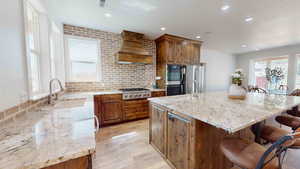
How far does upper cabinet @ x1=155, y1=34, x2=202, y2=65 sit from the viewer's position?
3885 mm

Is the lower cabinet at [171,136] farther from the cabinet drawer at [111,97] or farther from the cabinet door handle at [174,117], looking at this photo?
the cabinet drawer at [111,97]

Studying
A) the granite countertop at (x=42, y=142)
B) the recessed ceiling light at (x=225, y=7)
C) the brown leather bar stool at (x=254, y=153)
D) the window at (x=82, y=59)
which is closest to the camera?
the granite countertop at (x=42, y=142)

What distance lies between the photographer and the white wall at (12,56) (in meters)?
1.04

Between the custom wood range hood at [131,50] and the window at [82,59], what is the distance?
31.0 inches

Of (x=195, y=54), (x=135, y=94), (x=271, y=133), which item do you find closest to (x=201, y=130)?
(x=271, y=133)

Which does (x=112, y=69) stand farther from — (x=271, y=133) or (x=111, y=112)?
(x=271, y=133)

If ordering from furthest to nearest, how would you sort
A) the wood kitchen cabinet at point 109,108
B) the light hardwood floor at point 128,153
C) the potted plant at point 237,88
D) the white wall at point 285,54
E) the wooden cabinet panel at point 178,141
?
1. the white wall at point 285,54
2. the wood kitchen cabinet at point 109,108
3. the potted plant at point 237,88
4. the light hardwood floor at point 128,153
5. the wooden cabinet panel at point 178,141

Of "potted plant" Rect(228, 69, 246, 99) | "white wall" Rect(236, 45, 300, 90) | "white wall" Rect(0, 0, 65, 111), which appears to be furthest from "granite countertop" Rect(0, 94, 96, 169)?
"white wall" Rect(236, 45, 300, 90)

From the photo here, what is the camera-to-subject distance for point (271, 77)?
573 centimetres

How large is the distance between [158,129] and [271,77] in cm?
715

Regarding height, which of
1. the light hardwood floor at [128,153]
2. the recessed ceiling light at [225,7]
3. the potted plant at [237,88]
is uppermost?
the recessed ceiling light at [225,7]

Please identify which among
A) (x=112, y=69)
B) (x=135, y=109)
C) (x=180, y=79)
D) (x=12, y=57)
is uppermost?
(x=112, y=69)

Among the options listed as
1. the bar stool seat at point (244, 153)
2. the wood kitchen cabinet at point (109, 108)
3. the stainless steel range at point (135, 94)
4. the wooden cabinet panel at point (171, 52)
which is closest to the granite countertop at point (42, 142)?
the bar stool seat at point (244, 153)

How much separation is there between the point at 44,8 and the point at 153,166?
3131mm
